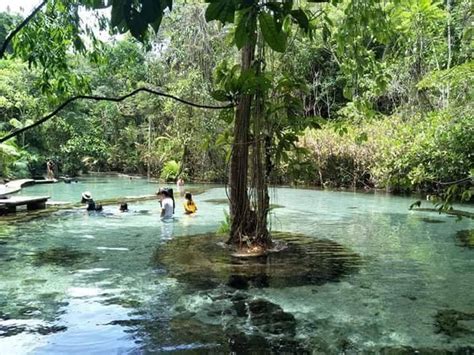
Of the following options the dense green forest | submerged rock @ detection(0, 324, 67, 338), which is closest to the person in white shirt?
the dense green forest

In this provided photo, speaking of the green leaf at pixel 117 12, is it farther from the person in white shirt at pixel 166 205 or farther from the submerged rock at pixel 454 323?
the person in white shirt at pixel 166 205

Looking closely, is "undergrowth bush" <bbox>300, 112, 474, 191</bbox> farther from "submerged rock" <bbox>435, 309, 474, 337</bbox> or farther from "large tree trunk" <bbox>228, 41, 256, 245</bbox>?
"submerged rock" <bbox>435, 309, 474, 337</bbox>

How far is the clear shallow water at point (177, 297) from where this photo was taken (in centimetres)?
438

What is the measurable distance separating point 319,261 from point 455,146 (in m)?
11.3

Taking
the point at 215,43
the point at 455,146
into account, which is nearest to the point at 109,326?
the point at 455,146

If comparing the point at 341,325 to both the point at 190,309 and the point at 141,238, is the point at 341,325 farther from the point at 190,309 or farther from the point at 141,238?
the point at 141,238

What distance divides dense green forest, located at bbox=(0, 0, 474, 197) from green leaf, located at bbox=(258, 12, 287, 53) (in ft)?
9.83

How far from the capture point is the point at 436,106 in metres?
21.1

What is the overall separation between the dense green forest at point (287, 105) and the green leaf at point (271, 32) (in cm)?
300

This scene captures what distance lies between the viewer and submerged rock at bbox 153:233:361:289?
6.35 metres

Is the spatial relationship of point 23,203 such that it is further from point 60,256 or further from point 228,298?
point 228,298

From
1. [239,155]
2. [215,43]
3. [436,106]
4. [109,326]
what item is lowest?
[109,326]

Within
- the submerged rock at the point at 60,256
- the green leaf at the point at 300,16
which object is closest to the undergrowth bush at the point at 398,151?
the submerged rock at the point at 60,256

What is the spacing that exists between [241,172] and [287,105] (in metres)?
1.34
